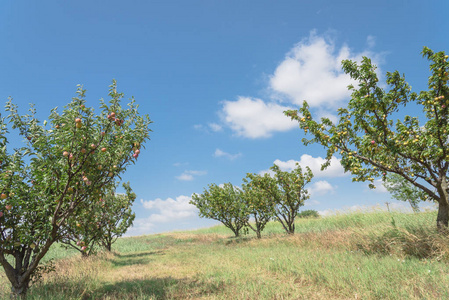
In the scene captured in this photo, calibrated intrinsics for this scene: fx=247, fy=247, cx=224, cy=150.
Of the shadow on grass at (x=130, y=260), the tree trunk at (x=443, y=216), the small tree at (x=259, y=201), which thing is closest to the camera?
→ the tree trunk at (x=443, y=216)

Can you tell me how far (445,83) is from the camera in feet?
28.0

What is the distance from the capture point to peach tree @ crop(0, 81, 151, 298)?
5391 millimetres

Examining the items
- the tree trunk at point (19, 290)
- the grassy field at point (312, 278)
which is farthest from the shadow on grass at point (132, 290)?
the tree trunk at point (19, 290)

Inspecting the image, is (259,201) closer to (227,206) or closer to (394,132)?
(227,206)

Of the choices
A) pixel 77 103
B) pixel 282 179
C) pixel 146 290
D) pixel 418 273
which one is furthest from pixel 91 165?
pixel 282 179

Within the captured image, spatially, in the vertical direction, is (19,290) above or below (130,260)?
above

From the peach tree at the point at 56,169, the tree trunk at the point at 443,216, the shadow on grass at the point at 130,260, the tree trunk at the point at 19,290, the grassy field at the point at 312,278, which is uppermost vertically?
the peach tree at the point at 56,169

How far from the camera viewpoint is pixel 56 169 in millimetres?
5594

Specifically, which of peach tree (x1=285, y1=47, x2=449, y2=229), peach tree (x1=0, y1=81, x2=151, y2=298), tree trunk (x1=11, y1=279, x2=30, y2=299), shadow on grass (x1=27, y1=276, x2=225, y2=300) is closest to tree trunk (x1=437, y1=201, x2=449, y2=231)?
peach tree (x1=285, y1=47, x2=449, y2=229)

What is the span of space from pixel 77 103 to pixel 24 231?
350 centimetres

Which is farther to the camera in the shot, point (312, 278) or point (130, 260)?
point (130, 260)

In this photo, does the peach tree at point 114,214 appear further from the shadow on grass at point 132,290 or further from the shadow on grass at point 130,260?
the shadow on grass at point 132,290

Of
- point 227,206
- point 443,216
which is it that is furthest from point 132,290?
point 227,206

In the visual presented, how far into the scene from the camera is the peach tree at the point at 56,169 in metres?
5.39
